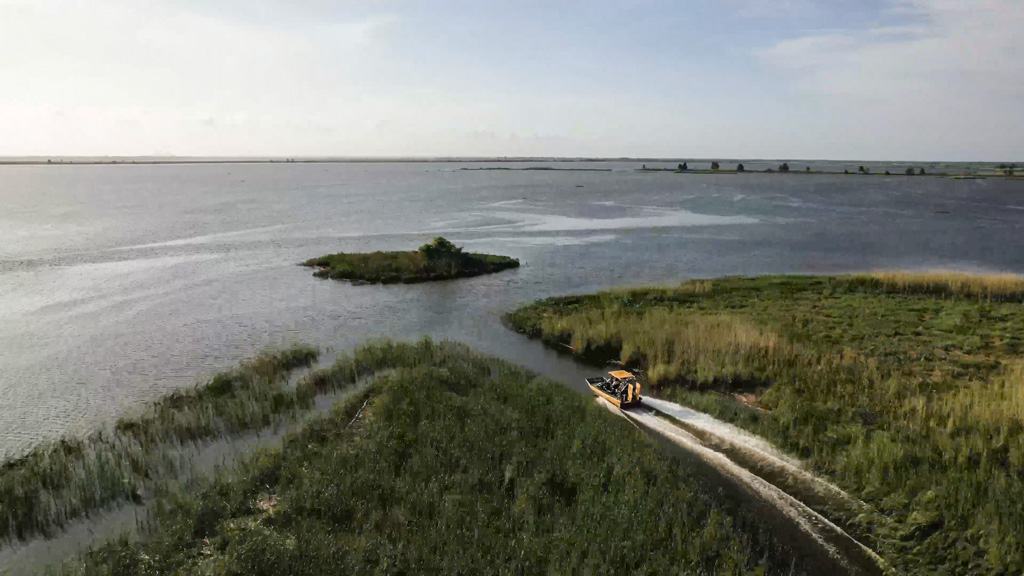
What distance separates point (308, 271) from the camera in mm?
54562

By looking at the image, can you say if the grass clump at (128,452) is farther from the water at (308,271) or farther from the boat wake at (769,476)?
the boat wake at (769,476)

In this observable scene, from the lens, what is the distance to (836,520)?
51.7 ft

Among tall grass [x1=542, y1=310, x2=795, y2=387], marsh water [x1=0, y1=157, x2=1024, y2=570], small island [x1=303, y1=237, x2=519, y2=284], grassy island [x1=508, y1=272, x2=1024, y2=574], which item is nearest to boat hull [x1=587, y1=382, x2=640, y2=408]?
grassy island [x1=508, y1=272, x2=1024, y2=574]

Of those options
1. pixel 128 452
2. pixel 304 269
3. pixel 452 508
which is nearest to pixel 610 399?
pixel 452 508

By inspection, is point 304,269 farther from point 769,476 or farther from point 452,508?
point 769,476

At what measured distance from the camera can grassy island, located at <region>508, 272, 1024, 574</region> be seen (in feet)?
47.7

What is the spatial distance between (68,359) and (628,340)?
28837 millimetres

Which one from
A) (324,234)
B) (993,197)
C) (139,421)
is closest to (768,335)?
(139,421)

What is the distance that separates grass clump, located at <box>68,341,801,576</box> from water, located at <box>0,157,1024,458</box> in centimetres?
980

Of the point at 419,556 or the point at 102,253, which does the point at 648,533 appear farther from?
the point at 102,253

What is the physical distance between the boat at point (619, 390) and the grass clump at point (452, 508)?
6.76ft

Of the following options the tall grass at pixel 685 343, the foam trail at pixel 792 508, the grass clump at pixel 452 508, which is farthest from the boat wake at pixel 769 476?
the tall grass at pixel 685 343

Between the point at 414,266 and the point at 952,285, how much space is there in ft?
134

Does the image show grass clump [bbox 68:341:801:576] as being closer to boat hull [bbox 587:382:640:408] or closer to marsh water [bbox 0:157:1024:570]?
boat hull [bbox 587:382:640:408]
